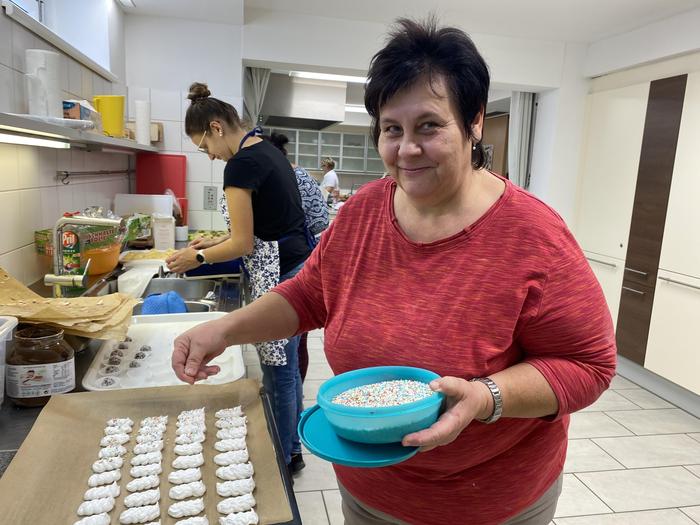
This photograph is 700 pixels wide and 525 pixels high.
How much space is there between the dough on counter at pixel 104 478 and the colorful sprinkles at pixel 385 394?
448 millimetres

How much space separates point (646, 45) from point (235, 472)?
3678 mm

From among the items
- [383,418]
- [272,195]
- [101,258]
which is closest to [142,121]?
[101,258]

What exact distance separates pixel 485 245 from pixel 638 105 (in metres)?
3.16

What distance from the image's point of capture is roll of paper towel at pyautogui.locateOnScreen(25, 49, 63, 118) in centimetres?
165

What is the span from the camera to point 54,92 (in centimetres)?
171

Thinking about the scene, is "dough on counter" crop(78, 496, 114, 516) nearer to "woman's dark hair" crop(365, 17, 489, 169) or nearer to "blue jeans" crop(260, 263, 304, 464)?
"woman's dark hair" crop(365, 17, 489, 169)

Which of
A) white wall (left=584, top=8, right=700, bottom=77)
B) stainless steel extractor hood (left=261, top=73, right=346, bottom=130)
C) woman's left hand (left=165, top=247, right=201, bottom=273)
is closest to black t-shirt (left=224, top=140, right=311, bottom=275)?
woman's left hand (left=165, top=247, right=201, bottom=273)

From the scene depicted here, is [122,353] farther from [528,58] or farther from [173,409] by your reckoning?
[528,58]

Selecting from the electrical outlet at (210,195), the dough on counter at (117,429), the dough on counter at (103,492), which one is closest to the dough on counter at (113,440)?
the dough on counter at (117,429)

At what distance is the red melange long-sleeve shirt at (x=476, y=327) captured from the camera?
2.54 ft

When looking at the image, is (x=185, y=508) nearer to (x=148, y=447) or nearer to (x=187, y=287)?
(x=148, y=447)

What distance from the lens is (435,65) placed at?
0.82 meters

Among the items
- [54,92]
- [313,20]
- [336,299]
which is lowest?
[336,299]

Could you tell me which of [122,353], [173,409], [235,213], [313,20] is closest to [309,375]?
[235,213]
